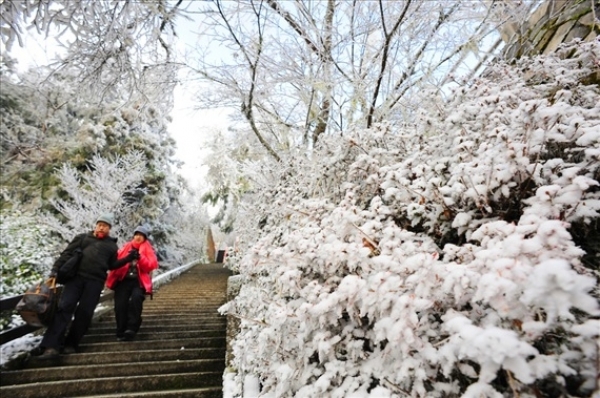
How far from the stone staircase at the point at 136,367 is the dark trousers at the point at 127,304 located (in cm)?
22

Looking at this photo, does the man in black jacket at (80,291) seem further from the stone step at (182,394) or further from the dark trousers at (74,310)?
the stone step at (182,394)

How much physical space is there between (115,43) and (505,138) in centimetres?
324

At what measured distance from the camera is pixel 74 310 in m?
4.04

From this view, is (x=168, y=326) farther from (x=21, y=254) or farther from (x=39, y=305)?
(x=21, y=254)

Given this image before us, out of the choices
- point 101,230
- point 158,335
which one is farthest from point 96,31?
point 158,335

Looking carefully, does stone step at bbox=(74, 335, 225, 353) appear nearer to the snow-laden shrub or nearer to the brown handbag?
the brown handbag

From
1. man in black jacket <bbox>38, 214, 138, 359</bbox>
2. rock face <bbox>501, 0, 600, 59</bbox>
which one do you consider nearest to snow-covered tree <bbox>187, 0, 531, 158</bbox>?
rock face <bbox>501, 0, 600, 59</bbox>

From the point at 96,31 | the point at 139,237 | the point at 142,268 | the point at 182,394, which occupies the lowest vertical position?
the point at 182,394

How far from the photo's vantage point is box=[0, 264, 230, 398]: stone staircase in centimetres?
338

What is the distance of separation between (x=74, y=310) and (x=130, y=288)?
695mm

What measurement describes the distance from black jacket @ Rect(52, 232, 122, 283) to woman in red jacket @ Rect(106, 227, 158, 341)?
236mm

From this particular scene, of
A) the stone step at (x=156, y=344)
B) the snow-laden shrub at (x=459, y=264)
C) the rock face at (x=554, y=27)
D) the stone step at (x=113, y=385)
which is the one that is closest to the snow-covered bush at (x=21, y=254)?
the stone step at (x=156, y=344)

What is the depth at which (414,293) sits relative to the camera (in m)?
1.51

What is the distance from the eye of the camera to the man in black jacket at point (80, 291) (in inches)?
155
